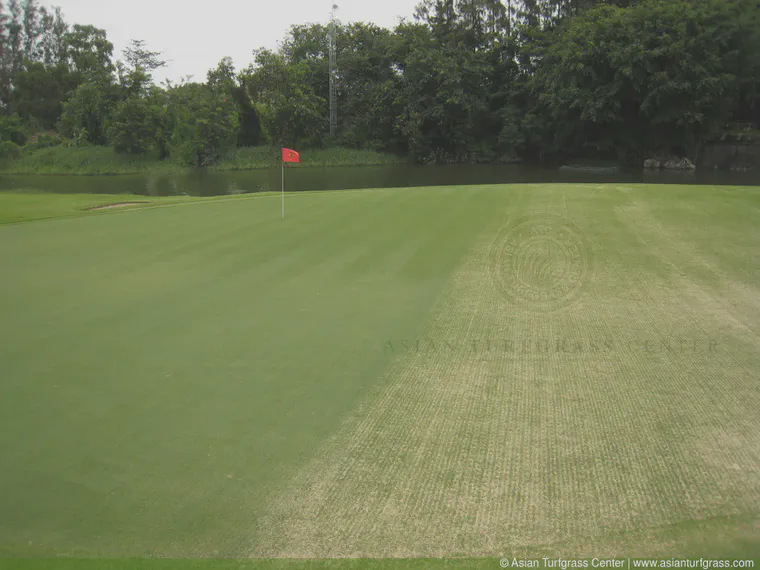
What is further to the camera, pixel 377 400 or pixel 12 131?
pixel 12 131

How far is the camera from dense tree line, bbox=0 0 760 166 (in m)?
33.7

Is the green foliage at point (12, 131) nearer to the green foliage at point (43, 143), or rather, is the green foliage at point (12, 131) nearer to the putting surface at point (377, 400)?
the green foliage at point (43, 143)

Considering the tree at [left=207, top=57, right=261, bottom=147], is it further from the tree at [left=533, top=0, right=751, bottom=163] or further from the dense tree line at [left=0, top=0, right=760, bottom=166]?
the tree at [left=533, top=0, right=751, bottom=163]

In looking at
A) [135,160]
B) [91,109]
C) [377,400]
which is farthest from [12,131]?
[377,400]

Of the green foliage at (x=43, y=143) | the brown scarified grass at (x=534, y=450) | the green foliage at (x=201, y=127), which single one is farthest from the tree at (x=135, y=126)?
the brown scarified grass at (x=534, y=450)

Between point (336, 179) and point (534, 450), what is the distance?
107 ft

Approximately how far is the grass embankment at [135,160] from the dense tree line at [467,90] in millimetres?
1159

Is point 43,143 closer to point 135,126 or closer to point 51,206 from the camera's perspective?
point 135,126

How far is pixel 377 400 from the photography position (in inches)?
172

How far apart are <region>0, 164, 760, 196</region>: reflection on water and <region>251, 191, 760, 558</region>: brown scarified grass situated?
25.1 meters

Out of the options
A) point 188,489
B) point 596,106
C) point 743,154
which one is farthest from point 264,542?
point 743,154

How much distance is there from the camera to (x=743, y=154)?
35812mm

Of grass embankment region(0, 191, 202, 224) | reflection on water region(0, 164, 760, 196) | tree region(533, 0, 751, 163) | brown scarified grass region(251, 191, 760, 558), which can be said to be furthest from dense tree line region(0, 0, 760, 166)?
brown scarified grass region(251, 191, 760, 558)

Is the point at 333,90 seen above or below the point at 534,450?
above
